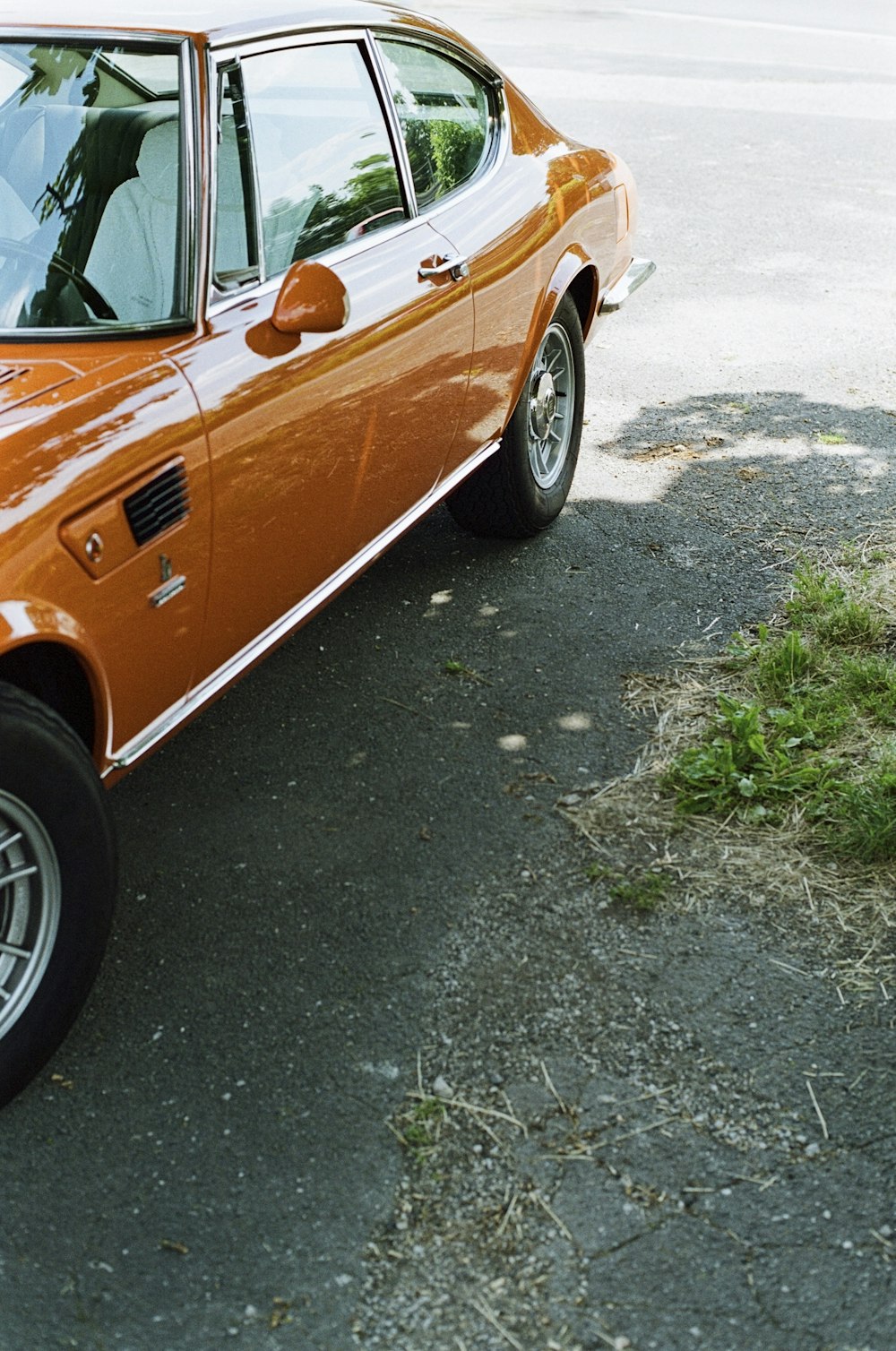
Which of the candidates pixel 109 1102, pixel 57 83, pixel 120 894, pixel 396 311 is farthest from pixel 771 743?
pixel 57 83

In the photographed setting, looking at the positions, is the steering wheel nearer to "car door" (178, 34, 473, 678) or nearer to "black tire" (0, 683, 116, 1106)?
"car door" (178, 34, 473, 678)

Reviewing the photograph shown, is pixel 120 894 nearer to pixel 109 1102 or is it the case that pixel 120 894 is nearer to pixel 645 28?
pixel 109 1102

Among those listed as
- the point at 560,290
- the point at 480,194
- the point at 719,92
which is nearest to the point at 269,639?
the point at 480,194

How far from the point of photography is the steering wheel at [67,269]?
2936 millimetres

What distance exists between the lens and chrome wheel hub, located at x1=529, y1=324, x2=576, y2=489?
4.89 meters

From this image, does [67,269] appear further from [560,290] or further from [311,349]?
[560,290]

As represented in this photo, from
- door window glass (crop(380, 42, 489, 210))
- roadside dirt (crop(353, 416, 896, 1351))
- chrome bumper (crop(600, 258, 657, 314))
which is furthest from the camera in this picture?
chrome bumper (crop(600, 258, 657, 314))

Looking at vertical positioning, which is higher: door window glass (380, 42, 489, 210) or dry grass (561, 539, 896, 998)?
door window glass (380, 42, 489, 210)

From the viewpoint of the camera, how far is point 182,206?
117 inches

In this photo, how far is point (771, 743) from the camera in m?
3.81

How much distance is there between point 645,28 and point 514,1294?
18376mm

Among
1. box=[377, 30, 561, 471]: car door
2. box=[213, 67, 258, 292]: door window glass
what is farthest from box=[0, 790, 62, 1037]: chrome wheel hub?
box=[377, 30, 561, 471]: car door

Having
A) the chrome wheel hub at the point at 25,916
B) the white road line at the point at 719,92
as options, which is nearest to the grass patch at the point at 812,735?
A: the chrome wheel hub at the point at 25,916

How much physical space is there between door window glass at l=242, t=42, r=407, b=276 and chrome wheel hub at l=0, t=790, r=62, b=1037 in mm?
1504
